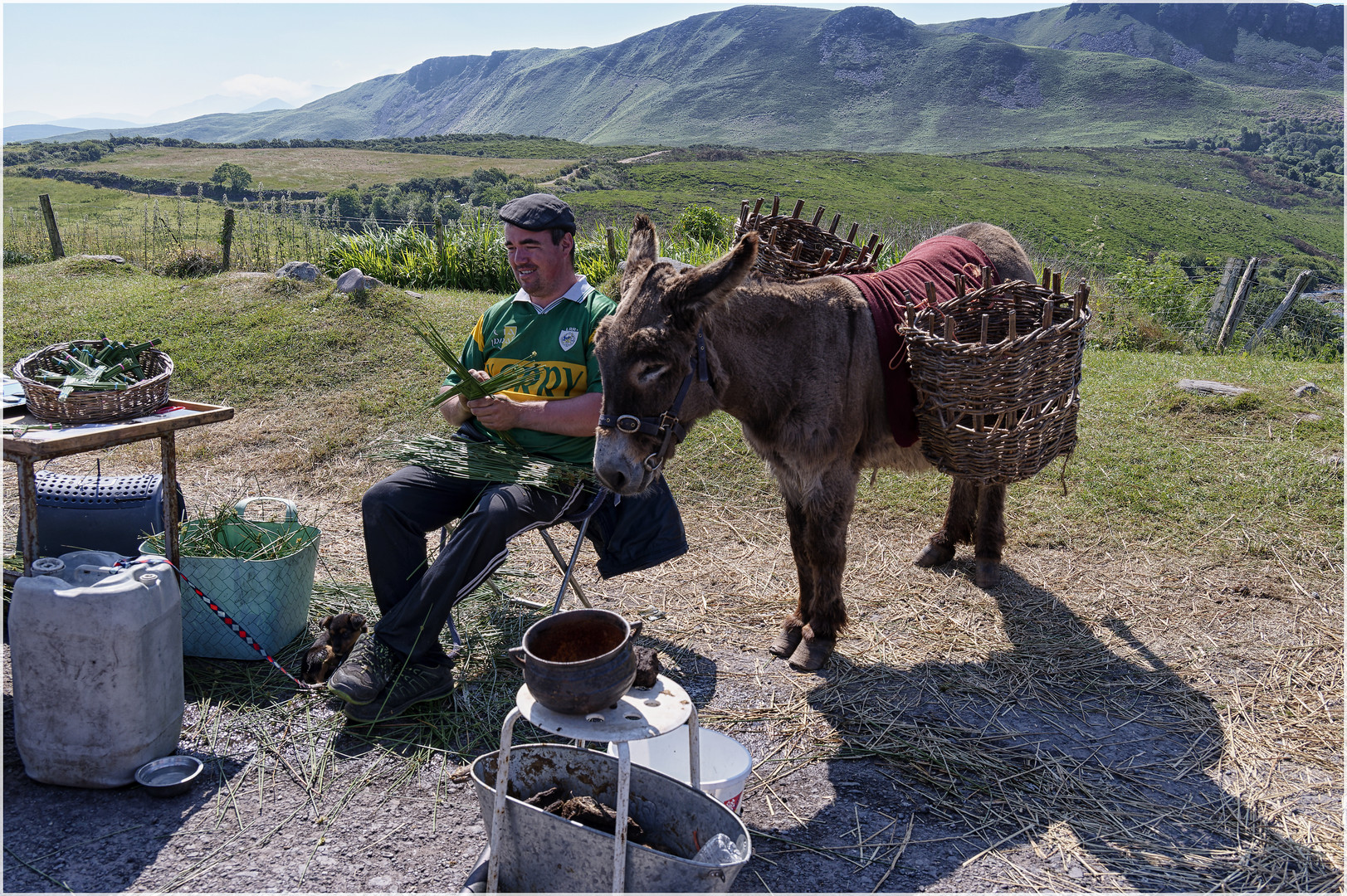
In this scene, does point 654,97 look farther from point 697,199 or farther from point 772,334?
point 772,334

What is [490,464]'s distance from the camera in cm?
342

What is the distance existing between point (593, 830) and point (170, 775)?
69.2 inches

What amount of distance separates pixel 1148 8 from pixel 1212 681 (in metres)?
239

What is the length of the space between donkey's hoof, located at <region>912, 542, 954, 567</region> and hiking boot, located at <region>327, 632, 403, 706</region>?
10.2 feet

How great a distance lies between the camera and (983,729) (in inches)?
133

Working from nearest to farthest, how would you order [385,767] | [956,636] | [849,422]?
[385,767]
[849,422]
[956,636]

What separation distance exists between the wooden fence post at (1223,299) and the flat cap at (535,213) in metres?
10.9

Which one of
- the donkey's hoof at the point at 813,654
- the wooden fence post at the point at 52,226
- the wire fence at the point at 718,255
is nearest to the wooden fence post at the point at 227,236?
the wire fence at the point at 718,255

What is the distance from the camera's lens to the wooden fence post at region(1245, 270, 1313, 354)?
10.7 m

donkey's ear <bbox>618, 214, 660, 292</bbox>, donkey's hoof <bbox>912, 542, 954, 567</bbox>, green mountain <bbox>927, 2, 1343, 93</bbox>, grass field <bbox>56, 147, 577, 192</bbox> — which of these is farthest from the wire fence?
green mountain <bbox>927, 2, 1343, 93</bbox>

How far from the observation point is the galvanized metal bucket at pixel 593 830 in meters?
2.04

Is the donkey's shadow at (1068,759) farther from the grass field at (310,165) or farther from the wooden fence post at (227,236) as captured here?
the grass field at (310,165)

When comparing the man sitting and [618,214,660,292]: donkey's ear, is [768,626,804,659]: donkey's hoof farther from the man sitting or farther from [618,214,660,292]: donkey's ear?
[618,214,660,292]: donkey's ear

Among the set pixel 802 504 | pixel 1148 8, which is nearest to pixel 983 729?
pixel 802 504
